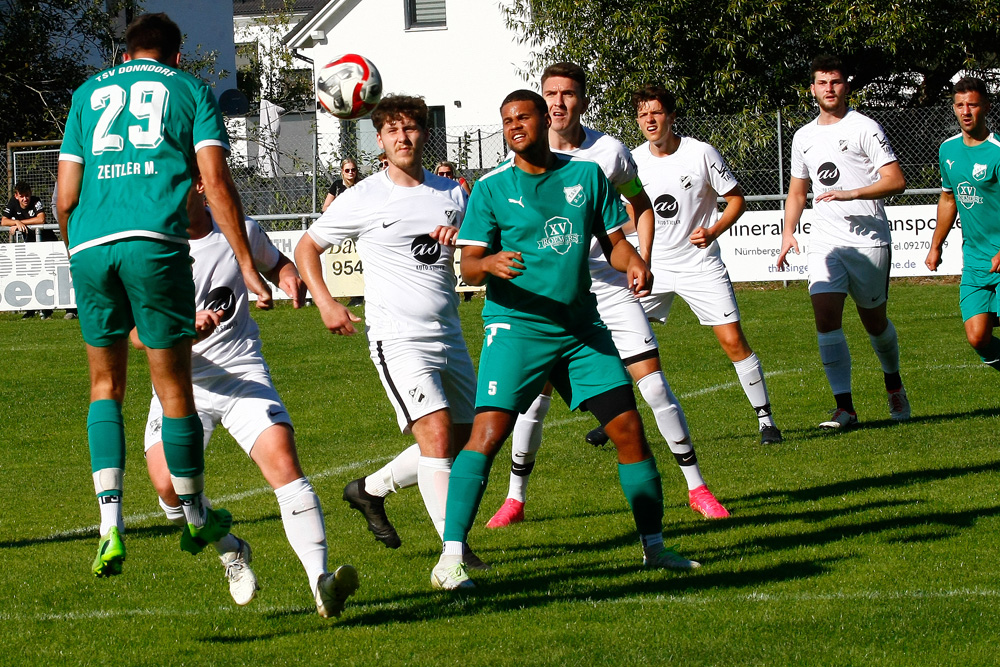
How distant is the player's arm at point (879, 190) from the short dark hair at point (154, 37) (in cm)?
542

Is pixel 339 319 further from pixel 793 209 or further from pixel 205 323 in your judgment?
pixel 793 209

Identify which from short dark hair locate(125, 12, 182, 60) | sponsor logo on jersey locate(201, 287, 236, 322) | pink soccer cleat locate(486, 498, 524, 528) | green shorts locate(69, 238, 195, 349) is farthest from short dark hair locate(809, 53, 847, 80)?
green shorts locate(69, 238, 195, 349)

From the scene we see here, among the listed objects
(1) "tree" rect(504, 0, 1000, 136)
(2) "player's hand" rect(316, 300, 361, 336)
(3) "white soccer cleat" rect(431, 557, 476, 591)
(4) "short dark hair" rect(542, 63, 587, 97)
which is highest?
(1) "tree" rect(504, 0, 1000, 136)

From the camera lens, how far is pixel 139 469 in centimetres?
891

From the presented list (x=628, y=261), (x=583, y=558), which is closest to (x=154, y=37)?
(x=628, y=261)

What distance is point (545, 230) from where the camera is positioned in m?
5.33

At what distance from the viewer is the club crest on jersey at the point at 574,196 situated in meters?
5.35

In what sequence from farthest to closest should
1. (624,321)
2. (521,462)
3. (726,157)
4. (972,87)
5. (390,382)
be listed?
(726,157) < (972,87) < (624,321) < (521,462) < (390,382)

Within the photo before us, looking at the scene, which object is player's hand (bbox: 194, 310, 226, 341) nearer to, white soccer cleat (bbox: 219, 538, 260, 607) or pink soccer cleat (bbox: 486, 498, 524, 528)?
white soccer cleat (bbox: 219, 538, 260, 607)

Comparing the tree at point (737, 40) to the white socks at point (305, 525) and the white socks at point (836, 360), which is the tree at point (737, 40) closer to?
Result: the white socks at point (836, 360)

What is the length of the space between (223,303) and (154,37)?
1362 mm

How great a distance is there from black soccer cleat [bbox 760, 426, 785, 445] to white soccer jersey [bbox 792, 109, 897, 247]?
5.35 ft

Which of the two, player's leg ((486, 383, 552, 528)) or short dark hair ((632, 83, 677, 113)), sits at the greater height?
short dark hair ((632, 83, 677, 113))

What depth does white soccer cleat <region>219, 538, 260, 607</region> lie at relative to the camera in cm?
495
